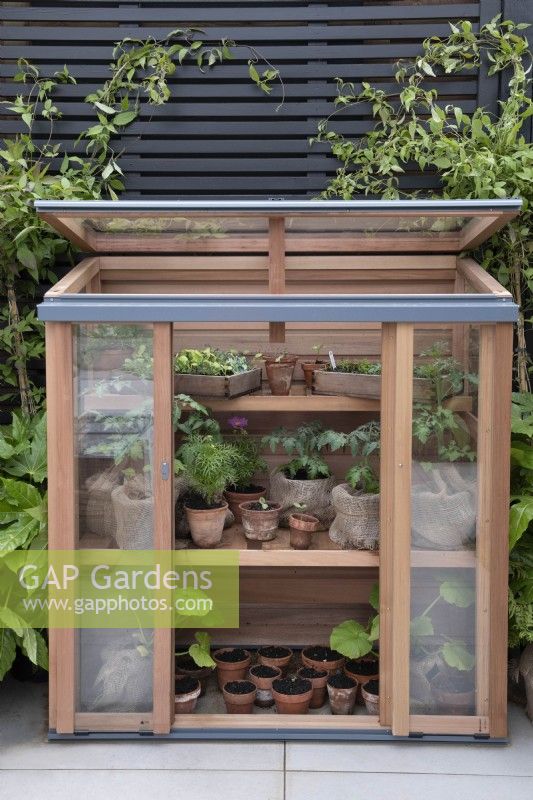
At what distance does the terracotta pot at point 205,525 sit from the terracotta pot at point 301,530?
12.2 inches

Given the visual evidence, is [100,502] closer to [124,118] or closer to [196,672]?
[196,672]

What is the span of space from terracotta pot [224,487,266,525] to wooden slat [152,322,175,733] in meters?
0.51

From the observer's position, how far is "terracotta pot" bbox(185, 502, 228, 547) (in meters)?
3.81

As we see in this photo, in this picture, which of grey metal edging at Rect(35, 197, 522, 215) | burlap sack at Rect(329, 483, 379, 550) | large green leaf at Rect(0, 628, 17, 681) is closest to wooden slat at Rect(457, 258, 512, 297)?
grey metal edging at Rect(35, 197, 522, 215)

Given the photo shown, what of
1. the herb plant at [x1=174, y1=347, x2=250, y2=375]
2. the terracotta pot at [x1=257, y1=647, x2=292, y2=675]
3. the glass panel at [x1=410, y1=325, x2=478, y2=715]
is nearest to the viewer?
the glass panel at [x1=410, y1=325, x2=478, y2=715]

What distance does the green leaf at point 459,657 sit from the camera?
3.56 m

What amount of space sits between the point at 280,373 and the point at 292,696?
137 cm

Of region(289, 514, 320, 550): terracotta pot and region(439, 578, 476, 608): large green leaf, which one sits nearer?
region(439, 578, 476, 608): large green leaf

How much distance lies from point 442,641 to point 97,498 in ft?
4.89

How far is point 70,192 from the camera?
13.5 ft

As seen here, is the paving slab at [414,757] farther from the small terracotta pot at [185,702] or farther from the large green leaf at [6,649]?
the large green leaf at [6,649]

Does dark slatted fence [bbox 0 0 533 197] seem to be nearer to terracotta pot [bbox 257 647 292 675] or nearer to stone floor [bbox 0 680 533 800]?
terracotta pot [bbox 257 647 292 675]

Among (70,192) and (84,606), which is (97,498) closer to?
(84,606)

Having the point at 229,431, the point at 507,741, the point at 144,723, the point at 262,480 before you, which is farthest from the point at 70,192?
the point at 507,741
